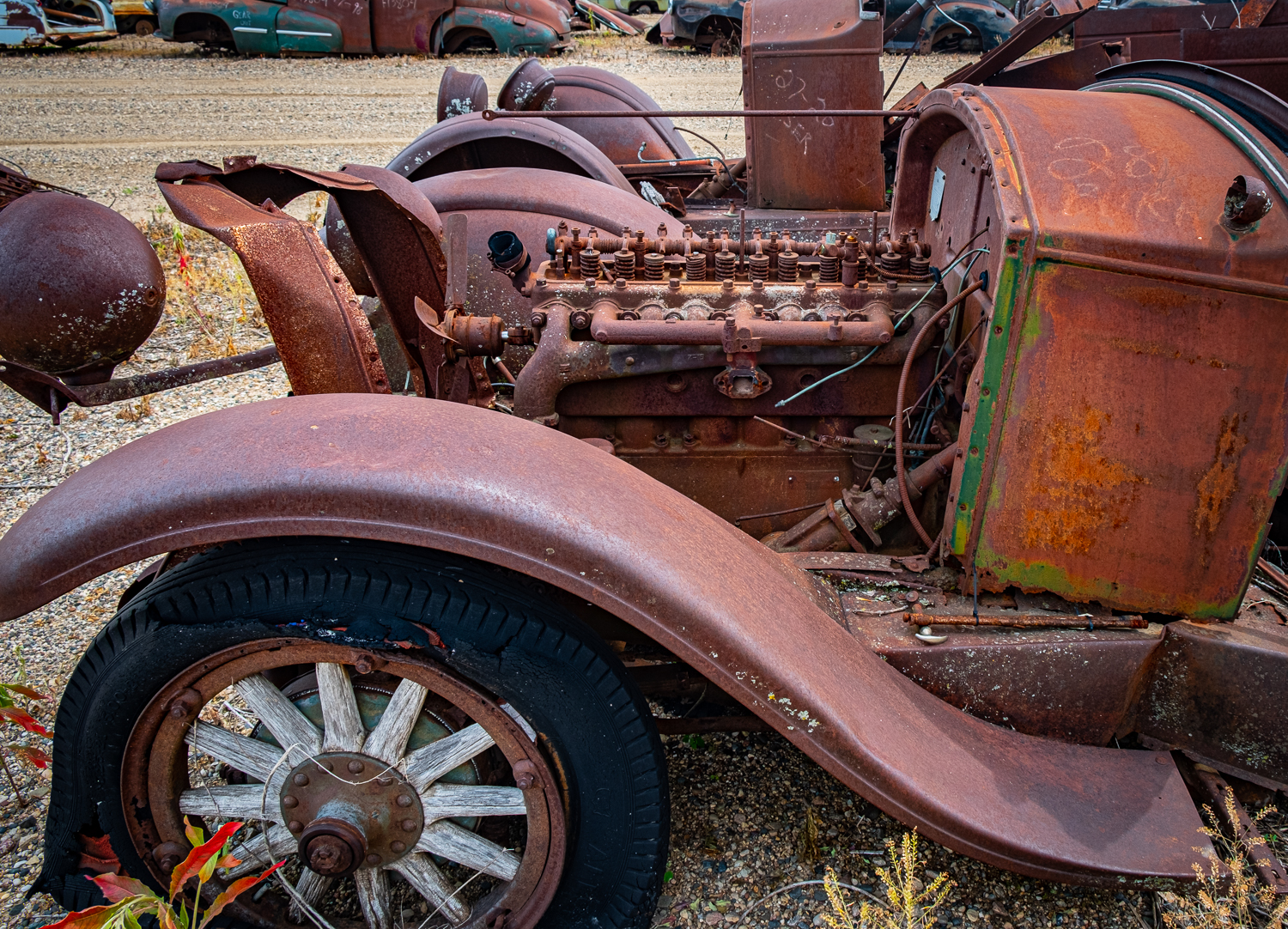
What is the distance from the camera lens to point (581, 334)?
2525mm

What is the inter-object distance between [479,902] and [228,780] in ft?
2.21

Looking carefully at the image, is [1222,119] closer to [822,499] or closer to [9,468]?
[822,499]

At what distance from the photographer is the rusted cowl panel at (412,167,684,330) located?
3730mm

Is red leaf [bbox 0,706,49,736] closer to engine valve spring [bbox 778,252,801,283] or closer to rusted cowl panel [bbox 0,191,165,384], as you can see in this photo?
rusted cowl panel [bbox 0,191,165,384]

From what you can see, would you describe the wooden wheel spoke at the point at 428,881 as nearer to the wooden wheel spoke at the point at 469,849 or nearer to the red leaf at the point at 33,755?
the wooden wheel spoke at the point at 469,849

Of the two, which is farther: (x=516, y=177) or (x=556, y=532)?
(x=516, y=177)

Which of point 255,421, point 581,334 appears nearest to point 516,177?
point 581,334

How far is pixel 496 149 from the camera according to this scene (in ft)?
15.2

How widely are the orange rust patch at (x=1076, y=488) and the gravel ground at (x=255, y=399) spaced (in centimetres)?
87

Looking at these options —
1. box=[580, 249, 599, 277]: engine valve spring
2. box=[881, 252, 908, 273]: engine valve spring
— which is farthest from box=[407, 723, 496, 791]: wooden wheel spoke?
box=[881, 252, 908, 273]: engine valve spring

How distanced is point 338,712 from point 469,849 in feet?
1.30

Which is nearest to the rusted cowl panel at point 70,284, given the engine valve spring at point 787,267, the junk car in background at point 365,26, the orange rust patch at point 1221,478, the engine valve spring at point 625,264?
the engine valve spring at point 625,264

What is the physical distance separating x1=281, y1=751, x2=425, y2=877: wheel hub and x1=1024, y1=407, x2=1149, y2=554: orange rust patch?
4.89 ft

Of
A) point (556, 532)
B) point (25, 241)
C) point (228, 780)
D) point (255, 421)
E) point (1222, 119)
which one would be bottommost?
point (228, 780)
